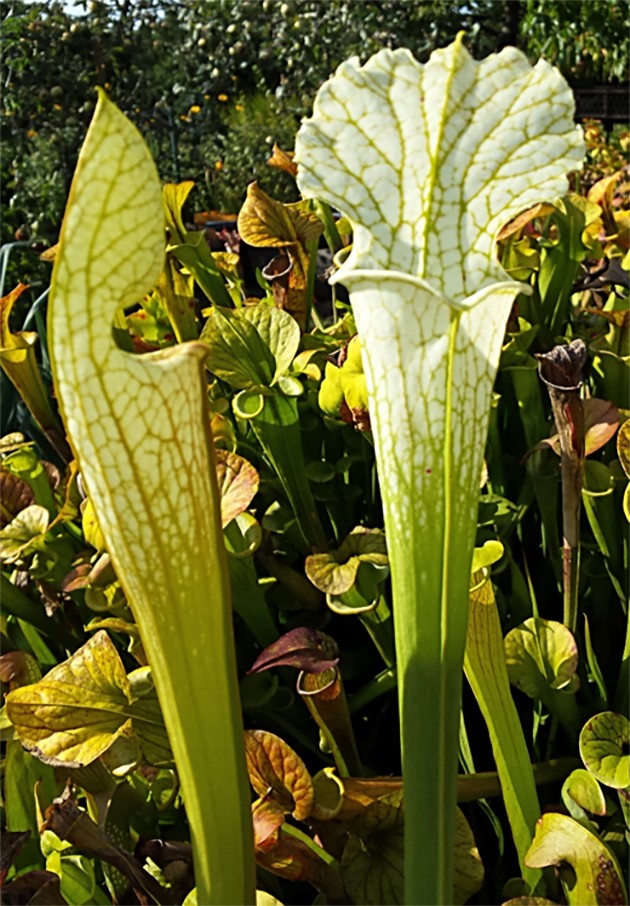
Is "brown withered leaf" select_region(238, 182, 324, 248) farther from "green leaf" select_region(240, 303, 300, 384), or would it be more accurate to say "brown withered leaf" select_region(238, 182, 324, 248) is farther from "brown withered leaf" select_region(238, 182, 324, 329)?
"green leaf" select_region(240, 303, 300, 384)

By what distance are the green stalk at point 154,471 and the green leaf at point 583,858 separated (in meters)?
0.20

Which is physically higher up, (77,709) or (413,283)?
(413,283)

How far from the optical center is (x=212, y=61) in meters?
7.02

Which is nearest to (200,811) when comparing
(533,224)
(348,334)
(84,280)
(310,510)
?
(84,280)

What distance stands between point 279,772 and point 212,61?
24.3 ft

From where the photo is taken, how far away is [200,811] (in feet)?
1.20

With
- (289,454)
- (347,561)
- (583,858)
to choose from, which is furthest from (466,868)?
(289,454)

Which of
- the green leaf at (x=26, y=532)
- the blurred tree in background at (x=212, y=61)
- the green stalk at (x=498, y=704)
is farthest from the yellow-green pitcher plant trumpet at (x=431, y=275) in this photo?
the blurred tree in background at (x=212, y=61)

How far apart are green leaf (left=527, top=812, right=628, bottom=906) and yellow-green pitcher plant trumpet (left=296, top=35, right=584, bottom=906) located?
0.51 ft

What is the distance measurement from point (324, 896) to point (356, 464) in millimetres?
368

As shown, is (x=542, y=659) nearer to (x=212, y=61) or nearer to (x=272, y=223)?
(x=272, y=223)

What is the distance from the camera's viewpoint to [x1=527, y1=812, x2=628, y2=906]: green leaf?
Result: 50 cm

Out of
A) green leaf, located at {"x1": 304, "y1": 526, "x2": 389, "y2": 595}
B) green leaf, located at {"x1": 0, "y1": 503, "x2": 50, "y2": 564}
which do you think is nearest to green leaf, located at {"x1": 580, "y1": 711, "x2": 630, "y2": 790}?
green leaf, located at {"x1": 304, "y1": 526, "x2": 389, "y2": 595}

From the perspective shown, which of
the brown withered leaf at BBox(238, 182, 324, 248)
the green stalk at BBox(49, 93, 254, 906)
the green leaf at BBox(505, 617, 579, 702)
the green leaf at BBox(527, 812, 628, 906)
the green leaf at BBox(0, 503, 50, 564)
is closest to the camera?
the green stalk at BBox(49, 93, 254, 906)
